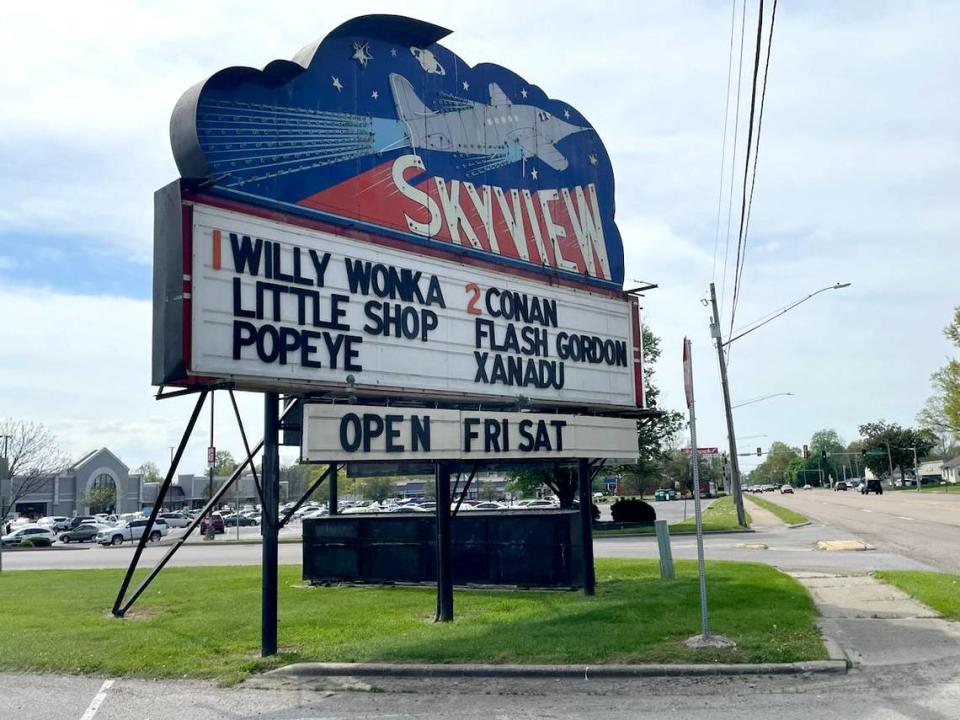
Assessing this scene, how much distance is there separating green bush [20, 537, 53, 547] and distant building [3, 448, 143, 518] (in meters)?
48.6

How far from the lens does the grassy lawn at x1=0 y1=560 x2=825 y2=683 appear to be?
937 centimetres

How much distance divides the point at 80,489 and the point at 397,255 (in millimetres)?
95453

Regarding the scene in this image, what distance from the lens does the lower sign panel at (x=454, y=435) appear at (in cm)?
1021

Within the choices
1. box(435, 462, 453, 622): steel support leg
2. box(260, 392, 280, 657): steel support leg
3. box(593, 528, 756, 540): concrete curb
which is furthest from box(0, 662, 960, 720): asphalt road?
box(593, 528, 756, 540): concrete curb

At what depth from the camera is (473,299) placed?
40.8 ft

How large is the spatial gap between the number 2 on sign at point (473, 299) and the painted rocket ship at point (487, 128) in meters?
1.97

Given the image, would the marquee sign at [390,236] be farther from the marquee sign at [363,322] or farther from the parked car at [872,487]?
the parked car at [872,487]

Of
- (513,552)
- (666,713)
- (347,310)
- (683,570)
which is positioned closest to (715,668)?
(666,713)

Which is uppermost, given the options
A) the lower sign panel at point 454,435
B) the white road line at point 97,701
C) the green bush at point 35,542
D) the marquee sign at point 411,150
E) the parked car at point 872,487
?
the marquee sign at point 411,150

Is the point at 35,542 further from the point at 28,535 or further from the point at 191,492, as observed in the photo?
the point at 191,492

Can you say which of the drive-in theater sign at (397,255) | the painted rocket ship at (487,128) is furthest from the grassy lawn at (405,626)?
the painted rocket ship at (487,128)

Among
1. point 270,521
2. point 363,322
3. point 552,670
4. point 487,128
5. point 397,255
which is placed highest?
point 487,128

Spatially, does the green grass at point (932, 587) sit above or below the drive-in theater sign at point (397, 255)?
below

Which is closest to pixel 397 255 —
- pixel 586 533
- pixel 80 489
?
pixel 586 533
